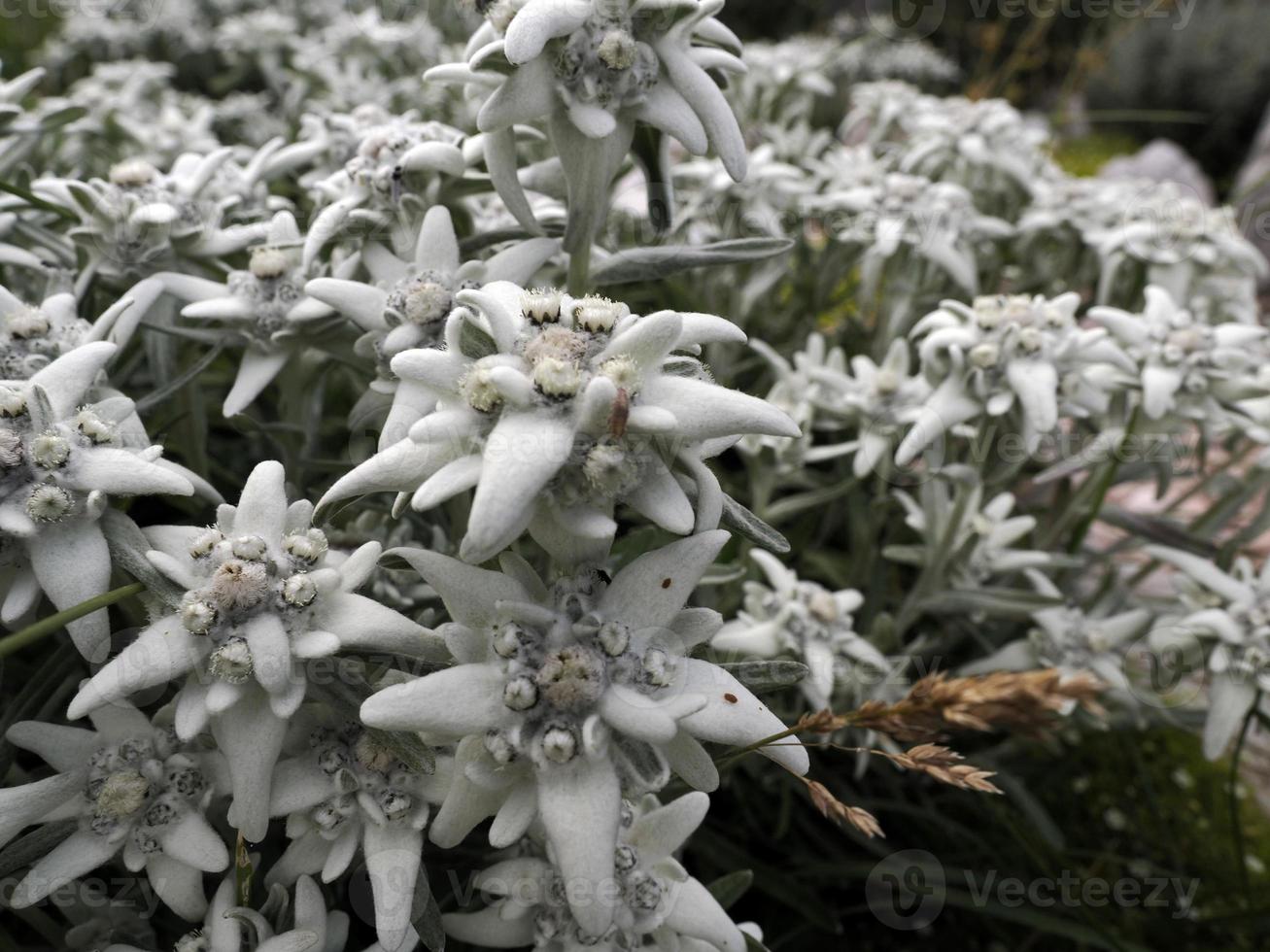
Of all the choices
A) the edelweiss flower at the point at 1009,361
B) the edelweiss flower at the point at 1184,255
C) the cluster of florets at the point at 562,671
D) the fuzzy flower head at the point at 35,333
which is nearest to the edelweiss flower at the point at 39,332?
the fuzzy flower head at the point at 35,333

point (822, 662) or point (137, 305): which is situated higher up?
point (137, 305)

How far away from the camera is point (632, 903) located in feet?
4.23

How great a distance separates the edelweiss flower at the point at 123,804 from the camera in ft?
4.14

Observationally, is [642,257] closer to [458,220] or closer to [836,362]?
[458,220]

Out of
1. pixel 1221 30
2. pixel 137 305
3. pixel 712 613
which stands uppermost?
pixel 137 305

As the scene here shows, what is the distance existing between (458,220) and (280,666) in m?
0.99

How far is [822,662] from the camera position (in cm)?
180

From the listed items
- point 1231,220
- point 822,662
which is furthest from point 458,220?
point 1231,220

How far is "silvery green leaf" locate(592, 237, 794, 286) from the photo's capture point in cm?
165

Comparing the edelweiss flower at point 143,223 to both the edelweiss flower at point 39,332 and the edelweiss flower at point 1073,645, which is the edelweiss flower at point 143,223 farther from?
the edelweiss flower at point 1073,645

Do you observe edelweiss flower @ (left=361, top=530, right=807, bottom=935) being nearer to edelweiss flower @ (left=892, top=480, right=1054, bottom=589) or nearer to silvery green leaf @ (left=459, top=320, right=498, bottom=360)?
silvery green leaf @ (left=459, top=320, right=498, bottom=360)

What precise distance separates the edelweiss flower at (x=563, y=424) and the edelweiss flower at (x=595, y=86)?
35cm

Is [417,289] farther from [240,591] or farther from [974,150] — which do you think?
[974,150]

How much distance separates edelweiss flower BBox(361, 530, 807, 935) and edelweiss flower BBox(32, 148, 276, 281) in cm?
→ 97
